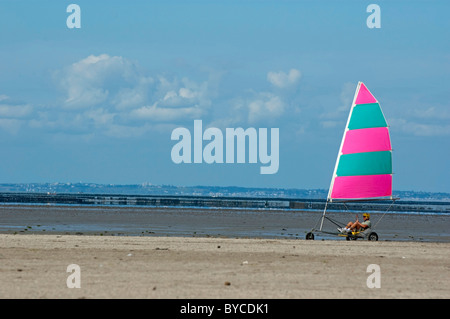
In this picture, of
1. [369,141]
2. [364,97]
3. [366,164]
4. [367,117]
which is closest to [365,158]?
[366,164]

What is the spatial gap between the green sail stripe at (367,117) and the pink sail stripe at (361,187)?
2.47 meters

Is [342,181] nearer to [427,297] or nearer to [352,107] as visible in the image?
[352,107]

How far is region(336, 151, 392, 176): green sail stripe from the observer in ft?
127

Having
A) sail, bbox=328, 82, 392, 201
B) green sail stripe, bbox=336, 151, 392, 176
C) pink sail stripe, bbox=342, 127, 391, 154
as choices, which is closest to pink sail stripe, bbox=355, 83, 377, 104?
sail, bbox=328, 82, 392, 201

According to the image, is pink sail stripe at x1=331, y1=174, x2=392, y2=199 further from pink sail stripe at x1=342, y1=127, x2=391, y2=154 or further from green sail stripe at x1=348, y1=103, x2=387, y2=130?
green sail stripe at x1=348, y1=103, x2=387, y2=130

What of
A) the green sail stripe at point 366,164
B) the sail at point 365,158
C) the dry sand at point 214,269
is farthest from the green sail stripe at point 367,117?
Result: the dry sand at point 214,269

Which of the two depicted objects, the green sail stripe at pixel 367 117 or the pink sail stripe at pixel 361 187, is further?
the green sail stripe at pixel 367 117

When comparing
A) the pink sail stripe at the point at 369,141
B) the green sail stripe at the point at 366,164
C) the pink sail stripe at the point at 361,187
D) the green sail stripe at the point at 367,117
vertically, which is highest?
the green sail stripe at the point at 367,117

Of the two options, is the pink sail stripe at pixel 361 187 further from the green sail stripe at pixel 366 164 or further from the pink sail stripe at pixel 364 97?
the pink sail stripe at pixel 364 97

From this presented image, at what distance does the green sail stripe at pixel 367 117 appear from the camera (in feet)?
128

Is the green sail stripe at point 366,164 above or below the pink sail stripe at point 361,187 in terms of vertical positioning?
above

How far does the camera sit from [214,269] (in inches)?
891
